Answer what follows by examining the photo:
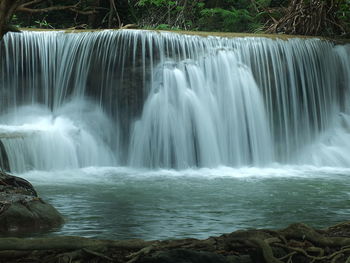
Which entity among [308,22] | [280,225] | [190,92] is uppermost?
[308,22]

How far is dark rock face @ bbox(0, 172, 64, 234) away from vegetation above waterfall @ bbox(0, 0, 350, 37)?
1239cm

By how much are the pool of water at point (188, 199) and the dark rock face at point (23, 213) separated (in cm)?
20

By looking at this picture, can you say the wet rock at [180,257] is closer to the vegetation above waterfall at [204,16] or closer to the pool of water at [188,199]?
the pool of water at [188,199]

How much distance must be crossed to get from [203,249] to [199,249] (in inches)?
1.2

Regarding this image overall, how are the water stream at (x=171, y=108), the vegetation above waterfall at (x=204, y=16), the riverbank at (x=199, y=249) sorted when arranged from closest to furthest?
the riverbank at (x=199, y=249)
the water stream at (x=171, y=108)
the vegetation above waterfall at (x=204, y=16)

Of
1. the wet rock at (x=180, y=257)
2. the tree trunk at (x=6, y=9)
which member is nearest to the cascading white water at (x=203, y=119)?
the tree trunk at (x=6, y=9)

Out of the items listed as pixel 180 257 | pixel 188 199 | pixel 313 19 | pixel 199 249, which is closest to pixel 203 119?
pixel 188 199

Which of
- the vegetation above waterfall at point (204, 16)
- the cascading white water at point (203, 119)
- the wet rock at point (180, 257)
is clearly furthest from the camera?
the vegetation above waterfall at point (204, 16)

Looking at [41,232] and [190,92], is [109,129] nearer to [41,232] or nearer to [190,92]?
[190,92]

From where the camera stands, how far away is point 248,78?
1638cm

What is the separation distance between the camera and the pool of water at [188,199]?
8.15m

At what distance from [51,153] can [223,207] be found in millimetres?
5398

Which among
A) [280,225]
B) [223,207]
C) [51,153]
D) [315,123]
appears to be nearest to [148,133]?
[51,153]

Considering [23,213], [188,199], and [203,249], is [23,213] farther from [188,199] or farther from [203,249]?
[188,199]
